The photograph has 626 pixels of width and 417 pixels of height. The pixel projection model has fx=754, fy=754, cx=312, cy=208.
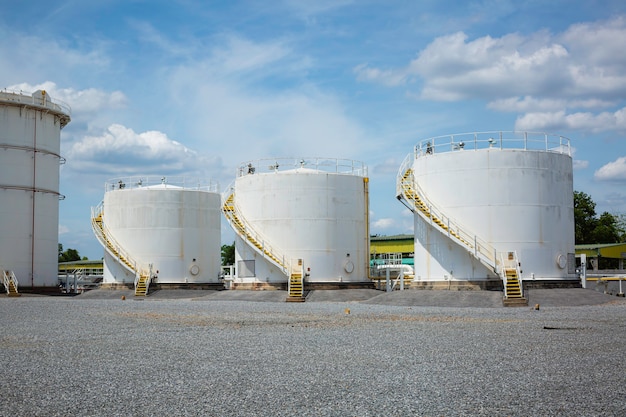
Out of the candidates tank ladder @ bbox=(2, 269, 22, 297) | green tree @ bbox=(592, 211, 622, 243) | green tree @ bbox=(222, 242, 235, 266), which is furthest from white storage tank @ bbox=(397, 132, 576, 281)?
green tree @ bbox=(222, 242, 235, 266)

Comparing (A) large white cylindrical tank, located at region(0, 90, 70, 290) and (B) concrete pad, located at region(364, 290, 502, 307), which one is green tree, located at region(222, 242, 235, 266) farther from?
(B) concrete pad, located at region(364, 290, 502, 307)

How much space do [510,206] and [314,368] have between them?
78.2 ft

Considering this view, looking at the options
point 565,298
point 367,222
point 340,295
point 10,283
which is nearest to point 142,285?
point 10,283

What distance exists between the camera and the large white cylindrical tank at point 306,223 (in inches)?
1641

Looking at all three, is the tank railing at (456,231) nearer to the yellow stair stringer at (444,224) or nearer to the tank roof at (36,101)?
the yellow stair stringer at (444,224)

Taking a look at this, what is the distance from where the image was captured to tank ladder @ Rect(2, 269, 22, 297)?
46750 mm

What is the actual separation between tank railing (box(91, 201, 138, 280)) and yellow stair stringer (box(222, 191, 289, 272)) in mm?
8213

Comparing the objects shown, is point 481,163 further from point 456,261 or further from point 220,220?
point 220,220

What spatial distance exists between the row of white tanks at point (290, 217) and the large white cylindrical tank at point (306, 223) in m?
0.06

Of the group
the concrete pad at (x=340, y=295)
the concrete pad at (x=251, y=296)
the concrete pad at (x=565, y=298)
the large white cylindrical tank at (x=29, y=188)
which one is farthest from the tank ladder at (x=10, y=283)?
the concrete pad at (x=565, y=298)

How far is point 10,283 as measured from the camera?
47594mm

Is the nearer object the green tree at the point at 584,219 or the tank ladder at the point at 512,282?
the tank ladder at the point at 512,282

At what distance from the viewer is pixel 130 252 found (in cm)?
4900

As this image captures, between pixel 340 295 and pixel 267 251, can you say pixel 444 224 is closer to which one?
pixel 340 295
